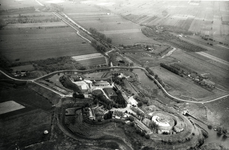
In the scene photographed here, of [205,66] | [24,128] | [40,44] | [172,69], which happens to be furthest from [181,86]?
[40,44]

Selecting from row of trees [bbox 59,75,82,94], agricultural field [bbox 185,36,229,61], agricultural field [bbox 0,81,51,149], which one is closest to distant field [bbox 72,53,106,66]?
Answer: row of trees [bbox 59,75,82,94]

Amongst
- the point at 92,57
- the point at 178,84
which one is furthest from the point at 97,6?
the point at 178,84

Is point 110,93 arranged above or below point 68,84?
below

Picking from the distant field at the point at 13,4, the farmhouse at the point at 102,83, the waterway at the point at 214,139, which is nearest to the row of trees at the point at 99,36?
the farmhouse at the point at 102,83

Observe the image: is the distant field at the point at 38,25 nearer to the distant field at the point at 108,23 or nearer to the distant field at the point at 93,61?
the distant field at the point at 108,23

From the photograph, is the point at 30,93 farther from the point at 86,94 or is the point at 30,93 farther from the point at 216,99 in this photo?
the point at 216,99

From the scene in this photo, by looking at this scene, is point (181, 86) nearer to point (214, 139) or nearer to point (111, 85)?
point (111, 85)
